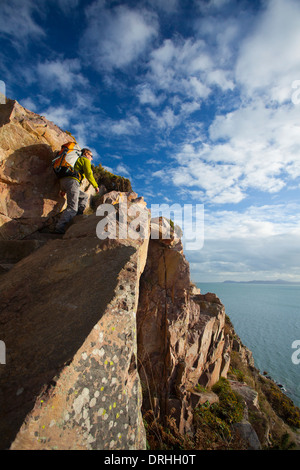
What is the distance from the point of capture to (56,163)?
878 cm

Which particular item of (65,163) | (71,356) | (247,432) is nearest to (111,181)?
(65,163)

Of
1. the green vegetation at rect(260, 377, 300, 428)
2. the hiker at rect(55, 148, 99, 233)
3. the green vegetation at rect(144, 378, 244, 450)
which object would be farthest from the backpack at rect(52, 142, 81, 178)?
the green vegetation at rect(260, 377, 300, 428)

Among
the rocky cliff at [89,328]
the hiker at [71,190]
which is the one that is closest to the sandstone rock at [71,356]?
the rocky cliff at [89,328]

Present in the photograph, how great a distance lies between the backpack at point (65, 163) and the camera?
340 inches

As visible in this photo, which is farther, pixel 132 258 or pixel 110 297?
pixel 132 258

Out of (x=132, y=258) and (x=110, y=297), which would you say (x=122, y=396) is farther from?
(x=132, y=258)

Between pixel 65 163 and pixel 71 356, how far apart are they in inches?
306

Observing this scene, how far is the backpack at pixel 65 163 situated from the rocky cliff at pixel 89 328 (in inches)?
36.4

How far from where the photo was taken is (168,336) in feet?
34.1

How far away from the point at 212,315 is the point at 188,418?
21.8 feet

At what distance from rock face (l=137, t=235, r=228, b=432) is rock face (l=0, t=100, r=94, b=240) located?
5820mm

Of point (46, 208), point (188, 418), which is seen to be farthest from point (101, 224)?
point (188, 418)
